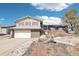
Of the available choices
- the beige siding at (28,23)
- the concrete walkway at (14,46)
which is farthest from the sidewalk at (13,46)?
the beige siding at (28,23)

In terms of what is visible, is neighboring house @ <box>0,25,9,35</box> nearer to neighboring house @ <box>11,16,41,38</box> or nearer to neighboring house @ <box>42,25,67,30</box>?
neighboring house @ <box>11,16,41,38</box>

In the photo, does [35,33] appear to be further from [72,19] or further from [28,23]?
[72,19]

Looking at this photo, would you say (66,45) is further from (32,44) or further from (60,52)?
(32,44)

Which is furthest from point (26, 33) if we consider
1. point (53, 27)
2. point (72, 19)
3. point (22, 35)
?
point (72, 19)

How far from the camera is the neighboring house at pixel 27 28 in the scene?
13.5ft

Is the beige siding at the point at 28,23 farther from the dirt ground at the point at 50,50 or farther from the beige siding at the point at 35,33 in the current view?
the dirt ground at the point at 50,50

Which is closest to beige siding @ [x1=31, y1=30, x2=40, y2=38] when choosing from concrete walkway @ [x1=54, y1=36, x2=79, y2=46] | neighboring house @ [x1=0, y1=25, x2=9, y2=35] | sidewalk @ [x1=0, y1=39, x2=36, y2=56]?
sidewalk @ [x1=0, y1=39, x2=36, y2=56]

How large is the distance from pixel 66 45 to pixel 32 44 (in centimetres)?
65

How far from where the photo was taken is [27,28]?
4.18 metres

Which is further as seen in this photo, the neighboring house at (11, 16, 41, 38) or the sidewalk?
the neighboring house at (11, 16, 41, 38)

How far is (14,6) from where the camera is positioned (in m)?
4.06

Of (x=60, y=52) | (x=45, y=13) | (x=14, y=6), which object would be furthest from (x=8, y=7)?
(x=60, y=52)

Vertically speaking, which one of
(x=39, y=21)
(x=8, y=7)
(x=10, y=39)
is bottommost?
(x=10, y=39)

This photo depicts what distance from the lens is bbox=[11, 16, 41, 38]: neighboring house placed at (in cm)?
412
